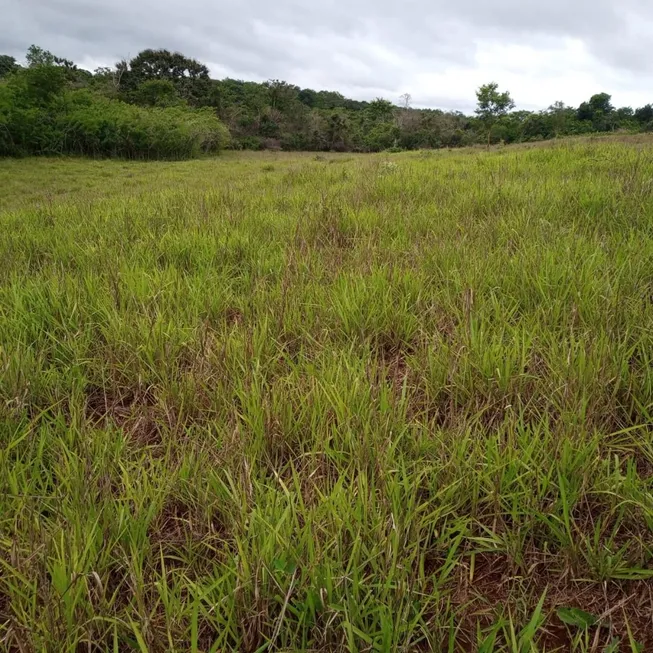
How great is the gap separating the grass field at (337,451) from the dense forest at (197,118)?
3193cm

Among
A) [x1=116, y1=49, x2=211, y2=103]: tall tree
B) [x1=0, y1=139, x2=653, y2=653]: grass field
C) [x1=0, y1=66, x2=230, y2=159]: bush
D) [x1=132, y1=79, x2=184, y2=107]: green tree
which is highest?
[x1=116, y1=49, x2=211, y2=103]: tall tree

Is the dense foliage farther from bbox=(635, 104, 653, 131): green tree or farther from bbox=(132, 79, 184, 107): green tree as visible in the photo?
bbox=(635, 104, 653, 131): green tree

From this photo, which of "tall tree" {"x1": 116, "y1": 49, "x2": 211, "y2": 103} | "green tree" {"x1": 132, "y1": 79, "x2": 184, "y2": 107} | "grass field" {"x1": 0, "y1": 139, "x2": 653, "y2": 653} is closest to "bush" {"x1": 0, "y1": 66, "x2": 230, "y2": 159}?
"green tree" {"x1": 132, "y1": 79, "x2": 184, "y2": 107}

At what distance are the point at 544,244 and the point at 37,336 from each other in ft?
9.92

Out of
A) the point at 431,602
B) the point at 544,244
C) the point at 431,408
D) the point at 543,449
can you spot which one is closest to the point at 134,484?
the point at 431,602

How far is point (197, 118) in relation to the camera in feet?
129

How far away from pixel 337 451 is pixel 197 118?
4449 cm

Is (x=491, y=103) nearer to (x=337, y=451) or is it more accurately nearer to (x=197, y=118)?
(x=197, y=118)

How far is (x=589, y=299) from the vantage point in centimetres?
201

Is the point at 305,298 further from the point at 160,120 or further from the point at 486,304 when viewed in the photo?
the point at 160,120

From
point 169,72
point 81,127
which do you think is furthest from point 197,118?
point 169,72

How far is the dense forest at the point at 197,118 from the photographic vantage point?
96.3 feet

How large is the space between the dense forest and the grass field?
31933 millimetres

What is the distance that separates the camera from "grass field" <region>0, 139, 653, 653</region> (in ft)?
3.12
